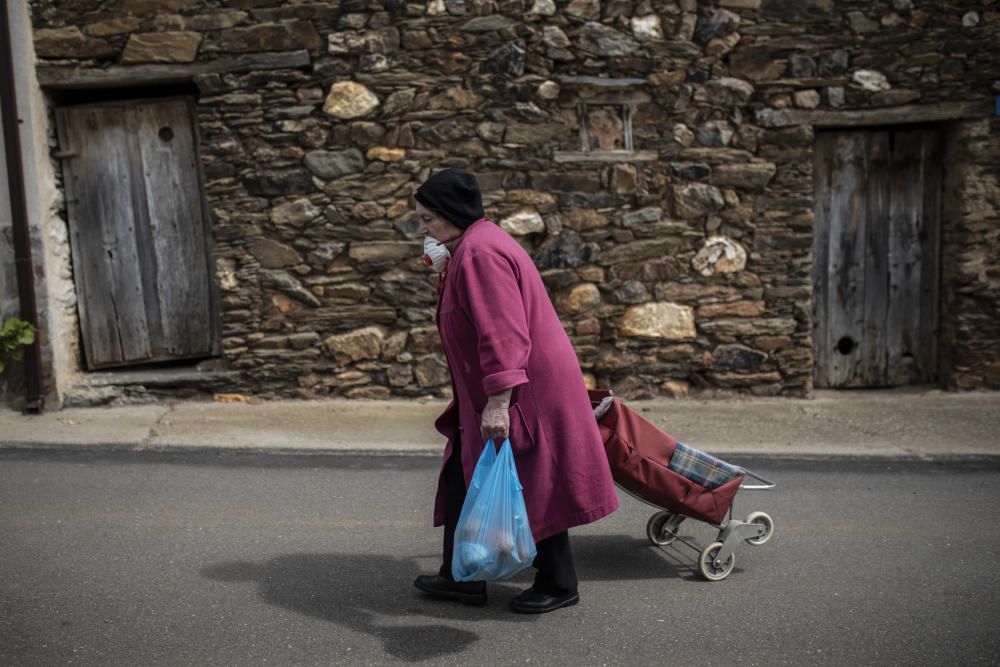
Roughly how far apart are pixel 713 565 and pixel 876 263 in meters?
4.63

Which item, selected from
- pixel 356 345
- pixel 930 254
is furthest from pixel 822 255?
pixel 356 345

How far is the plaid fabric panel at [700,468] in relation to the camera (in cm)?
389

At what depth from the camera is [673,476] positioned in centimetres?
380

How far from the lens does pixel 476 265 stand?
3.39 meters

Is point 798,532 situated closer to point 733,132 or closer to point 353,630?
point 353,630

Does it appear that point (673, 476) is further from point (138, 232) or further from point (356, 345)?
point (138, 232)

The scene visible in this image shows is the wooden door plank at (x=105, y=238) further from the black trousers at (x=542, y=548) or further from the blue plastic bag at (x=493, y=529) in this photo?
the blue plastic bag at (x=493, y=529)

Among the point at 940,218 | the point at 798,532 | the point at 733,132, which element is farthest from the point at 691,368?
the point at 798,532

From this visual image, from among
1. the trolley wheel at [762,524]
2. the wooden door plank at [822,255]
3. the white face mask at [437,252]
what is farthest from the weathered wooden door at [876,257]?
the white face mask at [437,252]

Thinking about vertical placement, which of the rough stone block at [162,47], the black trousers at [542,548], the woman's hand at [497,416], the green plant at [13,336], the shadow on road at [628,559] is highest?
the rough stone block at [162,47]

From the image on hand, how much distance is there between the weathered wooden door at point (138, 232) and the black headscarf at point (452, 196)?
4.42m

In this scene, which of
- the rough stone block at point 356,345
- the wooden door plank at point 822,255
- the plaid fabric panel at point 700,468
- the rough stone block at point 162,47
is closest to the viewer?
the plaid fabric panel at point 700,468

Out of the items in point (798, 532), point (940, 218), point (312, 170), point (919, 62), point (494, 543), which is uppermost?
point (919, 62)

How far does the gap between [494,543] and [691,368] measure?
462 cm
